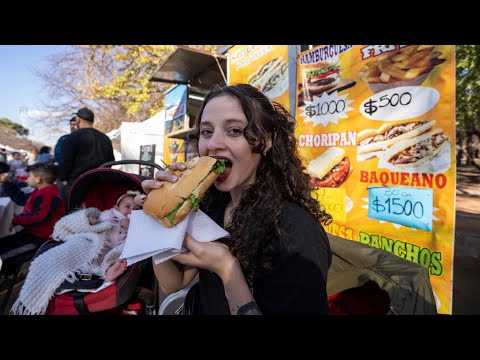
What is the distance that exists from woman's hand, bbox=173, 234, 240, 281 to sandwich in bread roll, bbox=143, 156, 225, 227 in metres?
0.16

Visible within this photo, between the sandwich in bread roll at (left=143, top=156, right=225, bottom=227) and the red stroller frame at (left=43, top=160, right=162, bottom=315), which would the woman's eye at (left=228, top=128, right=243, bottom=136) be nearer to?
the sandwich in bread roll at (left=143, top=156, right=225, bottom=227)

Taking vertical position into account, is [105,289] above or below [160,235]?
below

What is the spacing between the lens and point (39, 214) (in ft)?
12.7

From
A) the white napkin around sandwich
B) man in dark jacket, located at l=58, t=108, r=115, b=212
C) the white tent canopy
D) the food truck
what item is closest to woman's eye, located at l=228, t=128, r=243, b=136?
the white napkin around sandwich

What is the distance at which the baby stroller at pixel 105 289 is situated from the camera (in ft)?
6.88

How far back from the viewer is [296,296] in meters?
1.14

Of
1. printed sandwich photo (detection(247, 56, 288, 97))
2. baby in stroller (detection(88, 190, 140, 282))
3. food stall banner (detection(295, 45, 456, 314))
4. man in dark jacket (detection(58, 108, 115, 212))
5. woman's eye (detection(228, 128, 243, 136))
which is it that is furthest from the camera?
man in dark jacket (detection(58, 108, 115, 212))

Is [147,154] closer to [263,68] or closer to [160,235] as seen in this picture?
[263,68]

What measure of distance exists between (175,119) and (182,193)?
782cm

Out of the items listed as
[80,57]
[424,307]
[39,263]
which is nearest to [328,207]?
[424,307]

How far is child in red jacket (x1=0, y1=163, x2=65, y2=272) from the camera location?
3.79 m

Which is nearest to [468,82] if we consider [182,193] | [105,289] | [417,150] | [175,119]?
[417,150]
